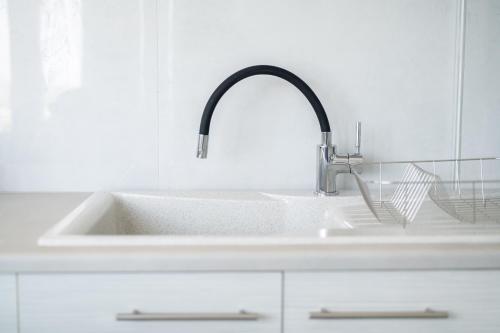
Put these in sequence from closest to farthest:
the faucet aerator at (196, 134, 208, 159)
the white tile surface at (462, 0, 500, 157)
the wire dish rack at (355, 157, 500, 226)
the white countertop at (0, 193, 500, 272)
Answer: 1. the white countertop at (0, 193, 500, 272)
2. the wire dish rack at (355, 157, 500, 226)
3. the faucet aerator at (196, 134, 208, 159)
4. the white tile surface at (462, 0, 500, 157)

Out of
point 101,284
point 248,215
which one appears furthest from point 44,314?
point 248,215

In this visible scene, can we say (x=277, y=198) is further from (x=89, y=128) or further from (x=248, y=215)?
(x=89, y=128)

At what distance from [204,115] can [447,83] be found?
0.66 meters

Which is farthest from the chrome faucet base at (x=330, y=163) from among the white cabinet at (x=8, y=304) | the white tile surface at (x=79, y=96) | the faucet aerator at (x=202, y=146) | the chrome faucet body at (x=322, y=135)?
the white cabinet at (x=8, y=304)

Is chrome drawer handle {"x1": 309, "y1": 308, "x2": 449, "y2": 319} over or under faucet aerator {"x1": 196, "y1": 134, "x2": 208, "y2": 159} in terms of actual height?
under

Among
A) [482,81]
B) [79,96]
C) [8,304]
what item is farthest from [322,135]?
[8,304]

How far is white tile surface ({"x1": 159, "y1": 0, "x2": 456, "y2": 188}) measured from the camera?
4.44ft

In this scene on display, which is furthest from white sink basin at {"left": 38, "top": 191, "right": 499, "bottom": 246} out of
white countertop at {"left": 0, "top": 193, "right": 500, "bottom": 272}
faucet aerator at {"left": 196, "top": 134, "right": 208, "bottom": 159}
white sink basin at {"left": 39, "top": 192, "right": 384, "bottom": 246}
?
white countertop at {"left": 0, "top": 193, "right": 500, "bottom": 272}

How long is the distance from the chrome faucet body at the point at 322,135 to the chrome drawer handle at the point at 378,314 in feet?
1.59

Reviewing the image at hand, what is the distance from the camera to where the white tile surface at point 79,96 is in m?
1.32

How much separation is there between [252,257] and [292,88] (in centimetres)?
66

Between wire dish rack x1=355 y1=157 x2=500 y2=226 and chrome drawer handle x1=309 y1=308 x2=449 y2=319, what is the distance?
0.58ft

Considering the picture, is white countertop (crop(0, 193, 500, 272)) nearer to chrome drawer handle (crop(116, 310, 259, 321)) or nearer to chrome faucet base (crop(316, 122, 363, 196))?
chrome drawer handle (crop(116, 310, 259, 321))

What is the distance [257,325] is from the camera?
86cm
